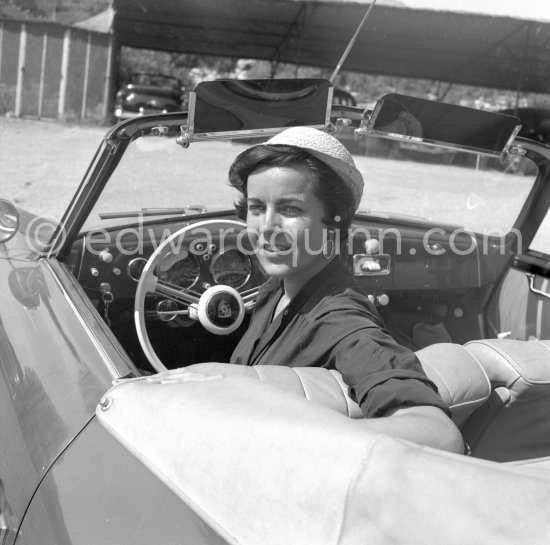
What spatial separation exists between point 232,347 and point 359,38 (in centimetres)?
1760

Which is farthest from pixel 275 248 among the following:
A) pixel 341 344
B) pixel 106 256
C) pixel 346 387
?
pixel 106 256

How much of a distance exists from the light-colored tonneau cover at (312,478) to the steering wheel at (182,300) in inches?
49.3

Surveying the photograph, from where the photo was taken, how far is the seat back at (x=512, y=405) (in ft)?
6.09

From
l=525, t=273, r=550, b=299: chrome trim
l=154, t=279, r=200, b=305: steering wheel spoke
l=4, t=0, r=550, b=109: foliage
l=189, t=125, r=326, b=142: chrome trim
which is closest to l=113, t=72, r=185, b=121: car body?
l=4, t=0, r=550, b=109: foliage

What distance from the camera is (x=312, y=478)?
93cm

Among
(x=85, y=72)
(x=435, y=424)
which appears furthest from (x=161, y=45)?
(x=435, y=424)

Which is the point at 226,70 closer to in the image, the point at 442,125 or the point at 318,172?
the point at 442,125

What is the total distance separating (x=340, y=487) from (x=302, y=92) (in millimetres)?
1566

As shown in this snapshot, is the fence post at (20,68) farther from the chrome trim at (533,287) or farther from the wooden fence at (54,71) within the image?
the chrome trim at (533,287)

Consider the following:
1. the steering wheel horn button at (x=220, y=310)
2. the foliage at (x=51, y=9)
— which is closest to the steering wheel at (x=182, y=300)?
the steering wheel horn button at (x=220, y=310)

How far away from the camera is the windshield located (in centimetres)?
243

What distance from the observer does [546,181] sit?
302cm

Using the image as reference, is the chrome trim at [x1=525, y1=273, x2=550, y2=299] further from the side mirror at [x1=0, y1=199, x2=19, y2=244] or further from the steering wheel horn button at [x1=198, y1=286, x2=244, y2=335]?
the side mirror at [x1=0, y1=199, x2=19, y2=244]

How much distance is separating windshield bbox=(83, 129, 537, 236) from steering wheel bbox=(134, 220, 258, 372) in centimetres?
21
